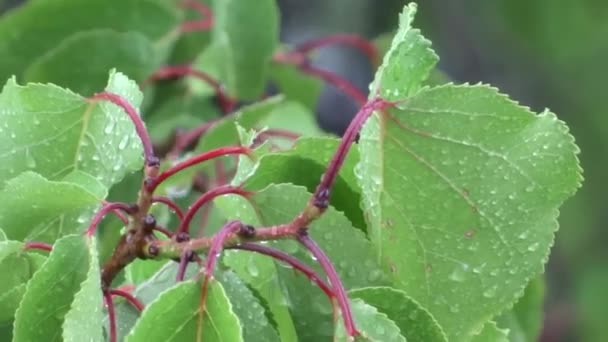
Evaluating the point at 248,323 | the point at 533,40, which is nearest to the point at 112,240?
the point at 248,323

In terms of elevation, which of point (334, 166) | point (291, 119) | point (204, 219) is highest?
point (334, 166)

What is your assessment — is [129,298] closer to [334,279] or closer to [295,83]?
[334,279]

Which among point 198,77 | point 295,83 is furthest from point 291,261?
point 295,83

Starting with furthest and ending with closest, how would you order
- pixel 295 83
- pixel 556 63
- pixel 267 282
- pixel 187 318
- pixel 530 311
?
pixel 556 63
pixel 295 83
pixel 530 311
pixel 267 282
pixel 187 318

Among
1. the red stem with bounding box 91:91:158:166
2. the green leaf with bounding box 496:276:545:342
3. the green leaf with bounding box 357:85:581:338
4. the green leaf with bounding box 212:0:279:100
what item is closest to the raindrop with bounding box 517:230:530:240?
the green leaf with bounding box 357:85:581:338

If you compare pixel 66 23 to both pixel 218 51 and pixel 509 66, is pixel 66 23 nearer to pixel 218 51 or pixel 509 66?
pixel 218 51

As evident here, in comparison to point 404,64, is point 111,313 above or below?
below
